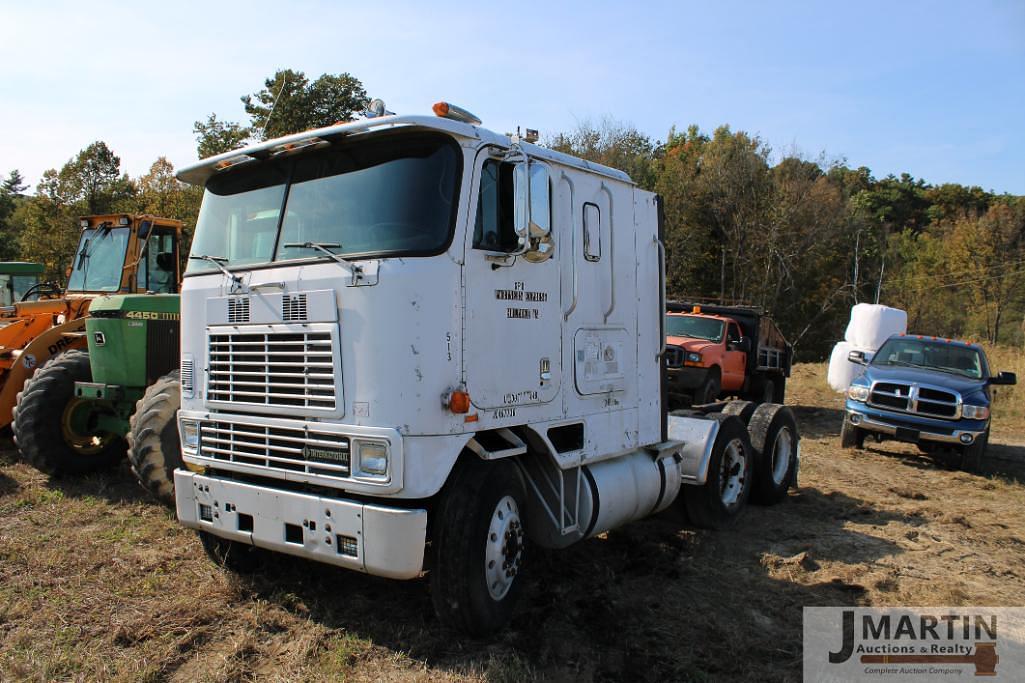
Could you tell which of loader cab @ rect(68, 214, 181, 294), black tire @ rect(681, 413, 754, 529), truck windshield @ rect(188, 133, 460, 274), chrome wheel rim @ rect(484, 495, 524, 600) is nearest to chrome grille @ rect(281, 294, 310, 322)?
truck windshield @ rect(188, 133, 460, 274)

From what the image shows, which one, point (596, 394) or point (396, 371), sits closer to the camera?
point (396, 371)

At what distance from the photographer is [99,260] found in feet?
33.2

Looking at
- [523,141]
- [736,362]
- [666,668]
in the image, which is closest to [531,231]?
[523,141]

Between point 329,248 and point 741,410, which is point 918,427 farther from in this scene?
point 329,248

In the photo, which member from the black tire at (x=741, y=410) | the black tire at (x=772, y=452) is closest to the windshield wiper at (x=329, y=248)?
the black tire at (x=741, y=410)

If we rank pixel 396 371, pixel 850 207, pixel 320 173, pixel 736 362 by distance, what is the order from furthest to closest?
1. pixel 850 207
2. pixel 736 362
3. pixel 320 173
4. pixel 396 371

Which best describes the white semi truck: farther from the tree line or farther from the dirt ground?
the tree line

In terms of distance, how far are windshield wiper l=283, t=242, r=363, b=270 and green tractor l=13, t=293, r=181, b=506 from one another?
3.51m

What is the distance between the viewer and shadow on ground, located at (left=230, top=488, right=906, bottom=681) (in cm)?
439

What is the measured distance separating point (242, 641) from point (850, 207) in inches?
1383

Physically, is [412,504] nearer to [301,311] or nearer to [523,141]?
[301,311]

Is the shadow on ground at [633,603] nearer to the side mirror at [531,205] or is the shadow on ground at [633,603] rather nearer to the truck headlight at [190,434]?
the truck headlight at [190,434]

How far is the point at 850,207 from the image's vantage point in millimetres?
34062

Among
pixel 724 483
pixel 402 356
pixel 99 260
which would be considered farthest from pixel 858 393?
pixel 99 260
